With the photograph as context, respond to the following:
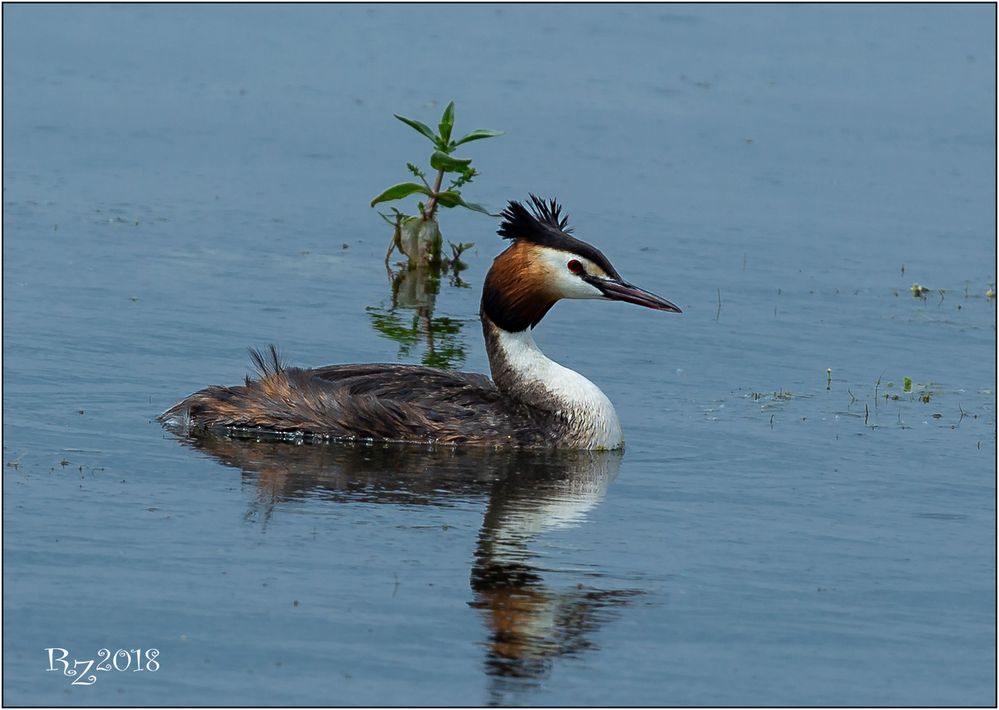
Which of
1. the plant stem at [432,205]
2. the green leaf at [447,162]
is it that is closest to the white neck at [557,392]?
the green leaf at [447,162]

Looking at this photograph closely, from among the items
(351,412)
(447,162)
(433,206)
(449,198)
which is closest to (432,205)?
(433,206)

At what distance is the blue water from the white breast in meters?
0.22

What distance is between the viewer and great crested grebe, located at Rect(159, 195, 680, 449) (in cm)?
1155

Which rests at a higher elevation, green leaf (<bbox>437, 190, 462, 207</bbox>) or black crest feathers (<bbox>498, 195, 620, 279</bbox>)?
green leaf (<bbox>437, 190, 462, 207</bbox>)

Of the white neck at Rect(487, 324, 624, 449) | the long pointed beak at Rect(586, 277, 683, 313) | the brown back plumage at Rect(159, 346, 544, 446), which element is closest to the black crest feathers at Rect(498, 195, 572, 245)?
the long pointed beak at Rect(586, 277, 683, 313)

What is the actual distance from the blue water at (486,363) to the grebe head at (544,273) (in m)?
0.92

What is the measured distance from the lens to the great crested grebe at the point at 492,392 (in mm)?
11555

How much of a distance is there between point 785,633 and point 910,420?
409 centimetres

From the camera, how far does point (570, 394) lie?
11812 millimetres

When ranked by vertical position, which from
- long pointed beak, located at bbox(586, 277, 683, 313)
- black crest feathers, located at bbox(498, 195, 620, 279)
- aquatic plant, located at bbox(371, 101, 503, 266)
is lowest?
long pointed beak, located at bbox(586, 277, 683, 313)

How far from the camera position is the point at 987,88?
24047 mm

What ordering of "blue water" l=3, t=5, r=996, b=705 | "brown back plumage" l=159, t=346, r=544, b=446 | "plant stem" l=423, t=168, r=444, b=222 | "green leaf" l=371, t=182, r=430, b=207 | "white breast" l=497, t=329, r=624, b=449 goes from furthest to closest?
"plant stem" l=423, t=168, r=444, b=222, "green leaf" l=371, t=182, r=430, b=207, "white breast" l=497, t=329, r=624, b=449, "brown back plumage" l=159, t=346, r=544, b=446, "blue water" l=3, t=5, r=996, b=705

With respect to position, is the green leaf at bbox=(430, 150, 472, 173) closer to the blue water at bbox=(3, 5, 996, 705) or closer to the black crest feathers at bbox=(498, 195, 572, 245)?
the blue water at bbox=(3, 5, 996, 705)

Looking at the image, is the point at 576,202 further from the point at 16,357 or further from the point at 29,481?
the point at 29,481
